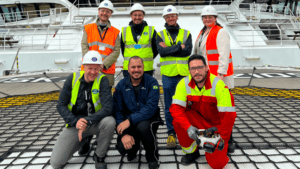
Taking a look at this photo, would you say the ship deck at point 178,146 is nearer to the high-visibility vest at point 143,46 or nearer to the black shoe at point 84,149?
the black shoe at point 84,149

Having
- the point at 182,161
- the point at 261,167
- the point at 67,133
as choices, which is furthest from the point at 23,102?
the point at 261,167

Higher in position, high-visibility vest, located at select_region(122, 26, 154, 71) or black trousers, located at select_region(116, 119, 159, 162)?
high-visibility vest, located at select_region(122, 26, 154, 71)

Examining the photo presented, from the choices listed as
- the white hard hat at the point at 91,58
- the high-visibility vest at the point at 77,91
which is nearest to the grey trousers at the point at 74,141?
A: the high-visibility vest at the point at 77,91

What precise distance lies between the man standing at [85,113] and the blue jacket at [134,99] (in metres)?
0.10

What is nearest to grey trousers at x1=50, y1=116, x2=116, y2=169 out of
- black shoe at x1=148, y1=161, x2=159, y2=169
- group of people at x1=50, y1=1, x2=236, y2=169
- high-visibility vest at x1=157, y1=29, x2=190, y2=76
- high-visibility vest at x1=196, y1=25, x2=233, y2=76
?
group of people at x1=50, y1=1, x2=236, y2=169

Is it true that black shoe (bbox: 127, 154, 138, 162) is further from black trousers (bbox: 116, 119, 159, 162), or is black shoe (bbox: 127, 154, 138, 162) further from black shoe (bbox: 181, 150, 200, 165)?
black shoe (bbox: 181, 150, 200, 165)

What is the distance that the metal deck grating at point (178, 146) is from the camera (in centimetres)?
245

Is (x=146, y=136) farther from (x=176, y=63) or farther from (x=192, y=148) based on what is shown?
(x=176, y=63)

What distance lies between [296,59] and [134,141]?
9234 mm

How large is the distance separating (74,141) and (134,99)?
772mm

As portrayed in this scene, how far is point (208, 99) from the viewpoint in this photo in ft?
7.31

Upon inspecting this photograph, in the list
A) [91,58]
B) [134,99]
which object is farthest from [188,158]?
Result: [91,58]

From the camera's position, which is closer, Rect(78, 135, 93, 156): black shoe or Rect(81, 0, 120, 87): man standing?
Rect(78, 135, 93, 156): black shoe

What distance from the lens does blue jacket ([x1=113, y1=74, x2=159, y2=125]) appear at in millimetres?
2404
